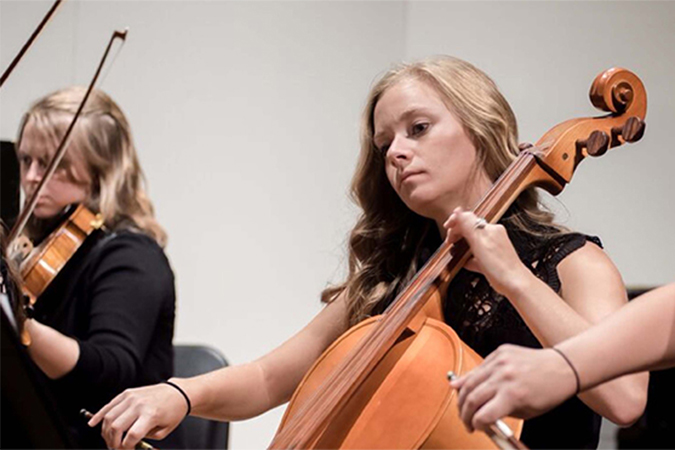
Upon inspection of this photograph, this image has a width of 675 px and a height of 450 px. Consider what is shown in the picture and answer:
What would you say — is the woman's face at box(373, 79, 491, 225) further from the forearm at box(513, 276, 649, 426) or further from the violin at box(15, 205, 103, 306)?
the violin at box(15, 205, 103, 306)

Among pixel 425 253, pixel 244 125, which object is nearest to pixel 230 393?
pixel 425 253

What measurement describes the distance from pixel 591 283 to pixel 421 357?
0.77 feet

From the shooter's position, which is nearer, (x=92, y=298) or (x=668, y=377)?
(x=668, y=377)

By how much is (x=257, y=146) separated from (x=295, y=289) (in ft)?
1.33

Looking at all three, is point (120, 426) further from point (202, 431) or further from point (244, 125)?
point (244, 125)

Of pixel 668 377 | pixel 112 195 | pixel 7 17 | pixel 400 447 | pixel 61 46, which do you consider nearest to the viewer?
pixel 400 447

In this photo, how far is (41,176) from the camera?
212cm

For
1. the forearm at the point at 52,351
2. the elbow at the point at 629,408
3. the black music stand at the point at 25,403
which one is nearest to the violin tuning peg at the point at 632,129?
the elbow at the point at 629,408

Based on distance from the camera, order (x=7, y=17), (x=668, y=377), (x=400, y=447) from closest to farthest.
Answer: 1. (x=400, y=447)
2. (x=668, y=377)
3. (x=7, y=17)

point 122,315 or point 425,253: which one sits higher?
point 425,253

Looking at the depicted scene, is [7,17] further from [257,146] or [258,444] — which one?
[258,444]

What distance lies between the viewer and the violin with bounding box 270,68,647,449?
3.55 feet

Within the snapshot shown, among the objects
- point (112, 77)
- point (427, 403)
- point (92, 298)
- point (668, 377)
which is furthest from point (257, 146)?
point (427, 403)

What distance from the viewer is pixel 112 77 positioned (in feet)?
9.34
